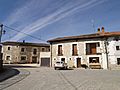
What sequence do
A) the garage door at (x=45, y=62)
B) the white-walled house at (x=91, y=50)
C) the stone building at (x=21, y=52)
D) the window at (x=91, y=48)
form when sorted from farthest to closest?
the stone building at (x=21, y=52) < the garage door at (x=45, y=62) < the window at (x=91, y=48) < the white-walled house at (x=91, y=50)

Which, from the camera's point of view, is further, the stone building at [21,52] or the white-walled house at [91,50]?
the stone building at [21,52]

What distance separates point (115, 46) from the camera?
25.0 metres

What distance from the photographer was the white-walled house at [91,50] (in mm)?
24984

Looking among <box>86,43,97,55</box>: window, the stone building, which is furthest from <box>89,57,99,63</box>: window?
the stone building

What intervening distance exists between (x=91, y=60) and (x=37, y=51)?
23.9 meters

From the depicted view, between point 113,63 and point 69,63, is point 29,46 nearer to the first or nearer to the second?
point 69,63

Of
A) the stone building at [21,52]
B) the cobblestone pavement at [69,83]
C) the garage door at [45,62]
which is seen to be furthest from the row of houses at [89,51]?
the stone building at [21,52]

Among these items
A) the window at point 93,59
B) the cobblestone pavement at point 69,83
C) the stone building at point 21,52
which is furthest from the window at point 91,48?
the stone building at point 21,52

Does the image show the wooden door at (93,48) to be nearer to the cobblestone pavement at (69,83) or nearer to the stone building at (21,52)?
the cobblestone pavement at (69,83)

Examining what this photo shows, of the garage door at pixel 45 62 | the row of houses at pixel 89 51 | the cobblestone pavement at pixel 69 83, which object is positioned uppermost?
the row of houses at pixel 89 51

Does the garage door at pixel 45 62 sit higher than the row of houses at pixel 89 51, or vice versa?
the row of houses at pixel 89 51

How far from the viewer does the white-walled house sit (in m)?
25.0

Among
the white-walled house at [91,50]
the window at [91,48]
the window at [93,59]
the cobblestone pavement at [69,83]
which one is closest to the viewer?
the cobblestone pavement at [69,83]

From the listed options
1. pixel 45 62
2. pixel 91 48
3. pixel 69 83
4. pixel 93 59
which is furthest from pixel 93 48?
pixel 69 83
